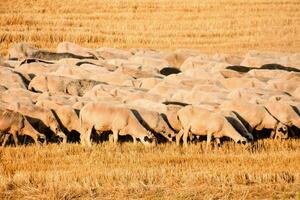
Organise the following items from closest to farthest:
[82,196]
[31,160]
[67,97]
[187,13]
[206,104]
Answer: [82,196] < [31,160] < [206,104] < [67,97] < [187,13]

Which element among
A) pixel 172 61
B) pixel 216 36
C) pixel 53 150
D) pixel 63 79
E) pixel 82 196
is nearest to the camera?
pixel 82 196

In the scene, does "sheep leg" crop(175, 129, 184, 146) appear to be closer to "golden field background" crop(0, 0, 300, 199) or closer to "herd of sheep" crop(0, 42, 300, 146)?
"herd of sheep" crop(0, 42, 300, 146)

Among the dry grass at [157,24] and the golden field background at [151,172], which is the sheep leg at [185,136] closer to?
the golden field background at [151,172]

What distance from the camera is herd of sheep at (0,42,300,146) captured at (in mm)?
15234

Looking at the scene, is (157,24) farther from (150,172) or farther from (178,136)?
(150,172)

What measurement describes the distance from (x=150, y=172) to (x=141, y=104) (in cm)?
528

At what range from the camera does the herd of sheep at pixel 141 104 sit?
1523 cm

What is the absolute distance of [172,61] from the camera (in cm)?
2767

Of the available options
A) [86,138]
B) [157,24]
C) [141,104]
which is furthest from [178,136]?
[157,24]

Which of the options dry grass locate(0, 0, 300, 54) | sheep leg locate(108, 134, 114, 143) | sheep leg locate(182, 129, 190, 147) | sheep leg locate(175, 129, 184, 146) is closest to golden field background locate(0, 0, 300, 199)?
sheep leg locate(182, 129, 190, 147)

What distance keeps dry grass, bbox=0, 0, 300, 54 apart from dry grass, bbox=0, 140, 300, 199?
18.4m

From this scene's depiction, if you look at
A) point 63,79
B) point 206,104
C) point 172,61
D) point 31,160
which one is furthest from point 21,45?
point 31,160

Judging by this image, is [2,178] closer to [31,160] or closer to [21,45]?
[31,160]

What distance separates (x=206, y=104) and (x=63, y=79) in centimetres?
501
